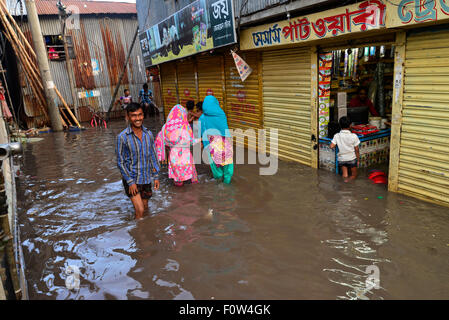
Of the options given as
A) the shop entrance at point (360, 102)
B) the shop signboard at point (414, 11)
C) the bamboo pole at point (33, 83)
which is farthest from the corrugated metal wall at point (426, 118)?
the bamboo pole at point (33, 83)

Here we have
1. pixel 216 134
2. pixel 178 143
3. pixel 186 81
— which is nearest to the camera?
pixel 216 134

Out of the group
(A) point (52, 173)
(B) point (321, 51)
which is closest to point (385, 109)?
(B) point (321, 51)

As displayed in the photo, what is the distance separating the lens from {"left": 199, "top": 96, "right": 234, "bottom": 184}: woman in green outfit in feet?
20.5

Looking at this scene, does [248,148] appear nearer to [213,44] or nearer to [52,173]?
[213,44]

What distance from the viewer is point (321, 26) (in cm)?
596

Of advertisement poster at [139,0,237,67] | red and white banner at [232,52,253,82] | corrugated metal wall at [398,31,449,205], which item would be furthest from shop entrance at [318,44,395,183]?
advertisement poster at [139,0,237,67]

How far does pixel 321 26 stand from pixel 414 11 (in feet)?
5.72

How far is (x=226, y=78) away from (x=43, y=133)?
376 inches

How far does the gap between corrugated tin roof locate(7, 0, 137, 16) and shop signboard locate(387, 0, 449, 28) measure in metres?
16.6

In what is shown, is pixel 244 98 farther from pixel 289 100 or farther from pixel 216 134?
pixel 216 134

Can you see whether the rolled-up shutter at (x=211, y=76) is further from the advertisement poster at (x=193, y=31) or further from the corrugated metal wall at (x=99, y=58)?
the corrugated metal wall at (x=99, y=58)

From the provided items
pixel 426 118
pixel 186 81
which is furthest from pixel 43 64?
pixel 426 118

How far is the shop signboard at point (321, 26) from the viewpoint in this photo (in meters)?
5.04

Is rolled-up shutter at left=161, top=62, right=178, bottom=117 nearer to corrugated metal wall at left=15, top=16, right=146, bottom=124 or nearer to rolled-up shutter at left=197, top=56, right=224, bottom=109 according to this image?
rolled-up shutter at left=197, top=56, right=224, bottom=109
